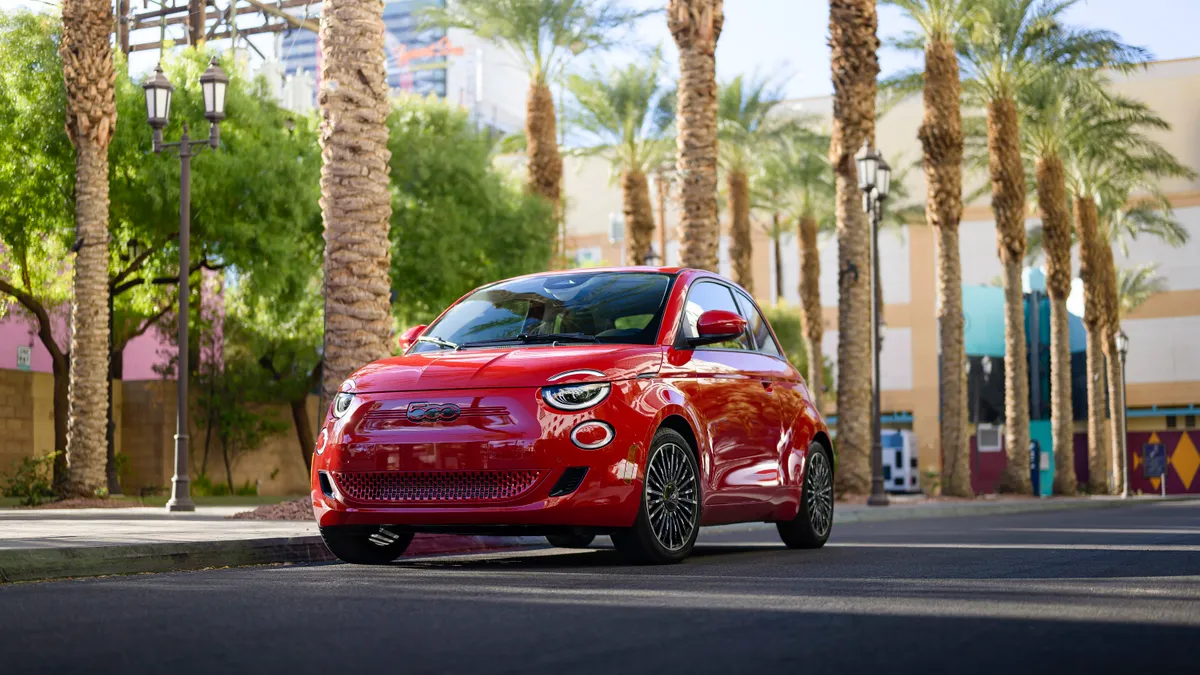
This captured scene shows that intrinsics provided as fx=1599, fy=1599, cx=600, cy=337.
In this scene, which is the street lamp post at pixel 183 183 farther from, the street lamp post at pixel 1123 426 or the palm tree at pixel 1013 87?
the street lamp post at pixel 1123 426

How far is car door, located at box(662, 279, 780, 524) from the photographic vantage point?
975cm

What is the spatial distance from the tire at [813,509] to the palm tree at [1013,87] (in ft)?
87.8

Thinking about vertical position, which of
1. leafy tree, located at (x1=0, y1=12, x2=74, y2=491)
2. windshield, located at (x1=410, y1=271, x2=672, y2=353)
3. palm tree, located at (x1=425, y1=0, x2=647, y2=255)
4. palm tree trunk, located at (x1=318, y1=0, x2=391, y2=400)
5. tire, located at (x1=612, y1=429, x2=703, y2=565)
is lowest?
tire, located at (x1=612, y1=429, x2=703, y2=565)

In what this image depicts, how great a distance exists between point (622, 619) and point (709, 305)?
4580mm

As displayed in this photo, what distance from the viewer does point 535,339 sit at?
31.7ft

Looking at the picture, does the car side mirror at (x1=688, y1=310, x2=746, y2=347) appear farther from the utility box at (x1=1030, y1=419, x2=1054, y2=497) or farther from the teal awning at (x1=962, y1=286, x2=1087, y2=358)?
the teal awning at (x1=962, y1=286, x2=1087, y2=358)

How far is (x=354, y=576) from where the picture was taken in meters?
8.50

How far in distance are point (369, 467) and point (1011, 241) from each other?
107 ft

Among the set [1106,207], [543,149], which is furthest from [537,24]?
[1106,207]

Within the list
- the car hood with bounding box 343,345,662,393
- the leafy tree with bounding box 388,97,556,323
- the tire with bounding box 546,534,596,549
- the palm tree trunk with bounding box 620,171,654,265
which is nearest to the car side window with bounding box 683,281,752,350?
the car hood with bounding box 343,345,662,393

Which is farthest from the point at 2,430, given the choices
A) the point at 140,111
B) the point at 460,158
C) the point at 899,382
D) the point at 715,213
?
the point at 899,382

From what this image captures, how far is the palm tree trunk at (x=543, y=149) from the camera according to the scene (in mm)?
38219

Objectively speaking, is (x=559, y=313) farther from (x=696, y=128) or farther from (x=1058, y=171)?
(x=1058, y=171)

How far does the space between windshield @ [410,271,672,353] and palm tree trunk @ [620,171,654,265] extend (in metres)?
29.1
